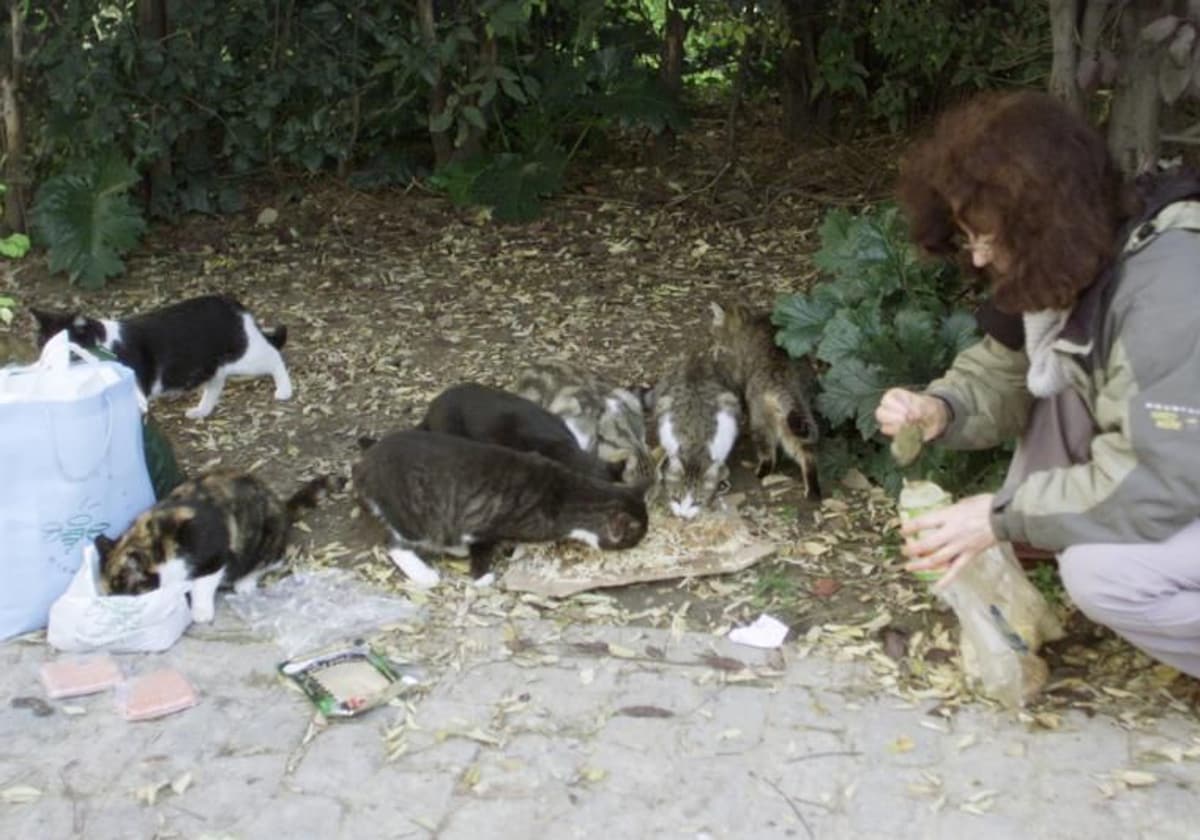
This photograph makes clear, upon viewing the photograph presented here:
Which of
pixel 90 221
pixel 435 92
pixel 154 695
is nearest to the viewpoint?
pixel 154 695

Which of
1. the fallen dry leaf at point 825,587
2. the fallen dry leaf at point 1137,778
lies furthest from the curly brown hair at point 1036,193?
the fallen dry leaf at point 825,587

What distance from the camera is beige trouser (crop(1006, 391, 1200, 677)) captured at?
3.31 m

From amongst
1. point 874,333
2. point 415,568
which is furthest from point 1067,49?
point 415,568

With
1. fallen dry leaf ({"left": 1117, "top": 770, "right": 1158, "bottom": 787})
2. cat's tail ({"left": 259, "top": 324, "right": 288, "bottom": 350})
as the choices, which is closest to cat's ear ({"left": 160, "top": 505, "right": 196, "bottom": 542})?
cat's tail ({"left": 259, "top": 324, "right": 288, "bottom": 350})

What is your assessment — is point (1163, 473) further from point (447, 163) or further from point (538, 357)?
point (447, 163)

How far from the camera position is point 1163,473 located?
3178 mm

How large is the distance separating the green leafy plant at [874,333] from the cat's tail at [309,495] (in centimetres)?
178

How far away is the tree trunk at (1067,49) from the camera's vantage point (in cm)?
475

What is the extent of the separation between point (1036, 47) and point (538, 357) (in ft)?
8.51

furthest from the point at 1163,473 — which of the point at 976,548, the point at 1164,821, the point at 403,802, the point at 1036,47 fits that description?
the point at 1036,47

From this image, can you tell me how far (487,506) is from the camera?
187 inches

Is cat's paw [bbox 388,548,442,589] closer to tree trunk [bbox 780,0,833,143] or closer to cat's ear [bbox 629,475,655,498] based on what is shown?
cat's ear [bbox 629,475,655,498]

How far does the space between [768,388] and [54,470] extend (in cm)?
Answer: 255

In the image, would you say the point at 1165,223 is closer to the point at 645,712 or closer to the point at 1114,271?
the point at 1114,271
